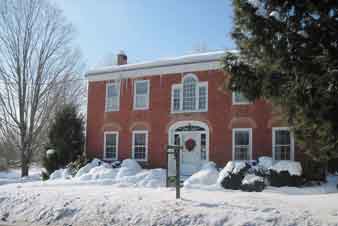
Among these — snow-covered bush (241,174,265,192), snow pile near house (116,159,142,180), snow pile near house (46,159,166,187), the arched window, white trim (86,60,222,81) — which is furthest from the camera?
the arched window

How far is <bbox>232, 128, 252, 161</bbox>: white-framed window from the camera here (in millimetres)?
18141

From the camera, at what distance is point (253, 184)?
1451 cm

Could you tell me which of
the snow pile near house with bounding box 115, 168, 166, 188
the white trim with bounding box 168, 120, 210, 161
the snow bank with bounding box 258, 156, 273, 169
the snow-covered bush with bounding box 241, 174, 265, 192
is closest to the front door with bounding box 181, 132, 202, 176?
the white trim with bounding box 168, 120, 210, 161

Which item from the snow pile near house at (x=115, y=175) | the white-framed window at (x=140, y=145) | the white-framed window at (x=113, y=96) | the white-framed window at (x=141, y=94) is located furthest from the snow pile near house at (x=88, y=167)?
the white-framed window at (x=141, y=94)

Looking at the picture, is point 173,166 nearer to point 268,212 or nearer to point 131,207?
point 131,207

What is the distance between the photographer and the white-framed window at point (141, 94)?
68.4 ft

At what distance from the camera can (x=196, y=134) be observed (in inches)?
764

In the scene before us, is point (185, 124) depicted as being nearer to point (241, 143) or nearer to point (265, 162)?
point (241, 143)

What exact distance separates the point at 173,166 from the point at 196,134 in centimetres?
221

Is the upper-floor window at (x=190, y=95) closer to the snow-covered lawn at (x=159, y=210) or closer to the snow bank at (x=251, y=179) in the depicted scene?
the snow bank at (x=251, y=179)

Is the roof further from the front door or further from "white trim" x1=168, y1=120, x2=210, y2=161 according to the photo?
the front door

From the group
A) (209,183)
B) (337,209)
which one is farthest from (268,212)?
(209,183)

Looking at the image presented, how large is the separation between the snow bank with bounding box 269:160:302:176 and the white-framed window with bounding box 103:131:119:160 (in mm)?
9531

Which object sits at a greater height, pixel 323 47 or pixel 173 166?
pixel 323 47
